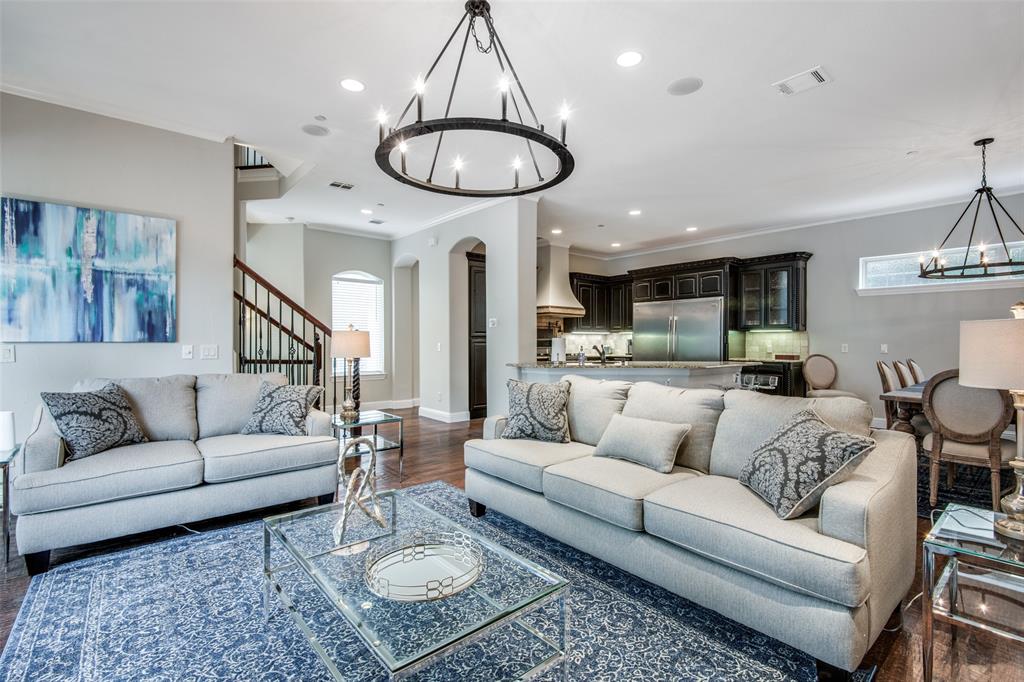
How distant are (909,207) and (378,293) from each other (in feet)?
25.6

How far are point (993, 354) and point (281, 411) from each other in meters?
3.96

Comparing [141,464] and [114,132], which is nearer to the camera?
[141,464]

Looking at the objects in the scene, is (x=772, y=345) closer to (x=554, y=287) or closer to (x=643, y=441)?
(x=554, y=287)

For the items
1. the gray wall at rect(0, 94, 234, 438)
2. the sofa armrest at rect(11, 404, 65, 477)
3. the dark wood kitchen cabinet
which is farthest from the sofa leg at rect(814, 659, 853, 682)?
the dark wood kitchen cabinet

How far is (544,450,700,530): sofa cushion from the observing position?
7.39ft

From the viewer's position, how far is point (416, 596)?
1.69 metres

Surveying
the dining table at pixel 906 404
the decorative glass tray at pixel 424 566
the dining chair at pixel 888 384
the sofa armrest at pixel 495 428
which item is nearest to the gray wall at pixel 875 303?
the dining chair at pixel 888 384

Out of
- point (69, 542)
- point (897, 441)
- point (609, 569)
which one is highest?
point (897, 441)

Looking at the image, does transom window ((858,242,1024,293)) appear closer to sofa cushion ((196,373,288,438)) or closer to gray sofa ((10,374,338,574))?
gray sofa ((10,374,338,574))

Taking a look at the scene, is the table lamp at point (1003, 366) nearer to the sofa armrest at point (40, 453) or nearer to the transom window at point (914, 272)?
the sofa armrest at point (40, 453)

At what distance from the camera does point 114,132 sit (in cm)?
380

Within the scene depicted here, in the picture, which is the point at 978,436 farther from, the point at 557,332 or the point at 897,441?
the point at 557,332

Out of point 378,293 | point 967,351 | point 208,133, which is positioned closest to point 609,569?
point 967,351

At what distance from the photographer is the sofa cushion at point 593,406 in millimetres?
3215
